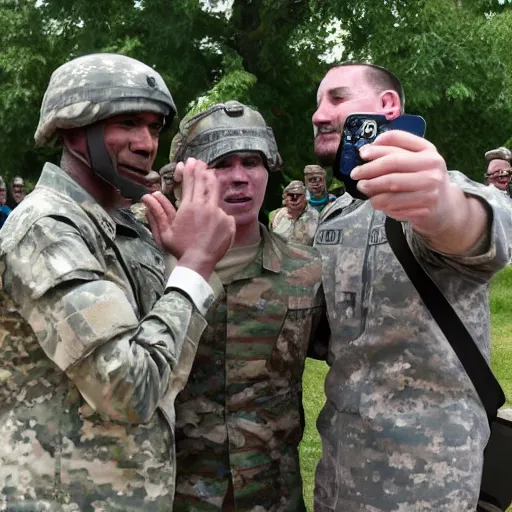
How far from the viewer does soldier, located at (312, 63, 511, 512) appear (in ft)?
8.37

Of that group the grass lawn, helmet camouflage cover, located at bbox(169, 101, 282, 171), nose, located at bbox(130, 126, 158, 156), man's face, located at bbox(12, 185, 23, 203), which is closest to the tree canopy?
man's face, located at bbox(12, 185, 23, 203)

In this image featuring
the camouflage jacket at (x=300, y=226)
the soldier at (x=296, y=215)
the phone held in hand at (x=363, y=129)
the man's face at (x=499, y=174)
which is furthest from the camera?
the man's face at (x=499, y=174)

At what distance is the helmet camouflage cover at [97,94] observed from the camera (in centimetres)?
244

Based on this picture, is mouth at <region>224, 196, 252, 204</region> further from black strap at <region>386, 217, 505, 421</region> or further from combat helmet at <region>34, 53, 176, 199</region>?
black strap at <region>386, 217, 505, 421</region>

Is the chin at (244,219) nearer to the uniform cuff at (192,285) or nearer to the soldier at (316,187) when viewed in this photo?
the uniform cuff at (192,285)

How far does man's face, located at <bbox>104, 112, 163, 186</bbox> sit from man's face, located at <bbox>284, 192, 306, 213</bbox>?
751 cm

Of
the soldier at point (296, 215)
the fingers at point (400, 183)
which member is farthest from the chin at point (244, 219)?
the soldier at point (296, 215)

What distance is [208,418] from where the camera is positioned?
9.60ft

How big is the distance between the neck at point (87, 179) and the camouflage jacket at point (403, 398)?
840 millimetres

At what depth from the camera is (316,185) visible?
35.6ft

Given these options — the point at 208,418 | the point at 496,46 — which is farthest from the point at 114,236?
the point at 496,46

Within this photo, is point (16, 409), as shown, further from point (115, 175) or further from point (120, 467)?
point (115, 175)

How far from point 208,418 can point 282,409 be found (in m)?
Answer: 0.27

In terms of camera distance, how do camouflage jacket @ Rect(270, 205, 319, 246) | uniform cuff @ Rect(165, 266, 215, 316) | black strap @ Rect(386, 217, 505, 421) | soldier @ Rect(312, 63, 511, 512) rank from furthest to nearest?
camouflage jacket @ Rect(270, 205, 319, 246)
soldier @ Rect(312, 63, 511, 512)
black strap @ Rect(386, 217, 505, 421)
uniform cuff @ Rect(165, 266, 215, 316)
